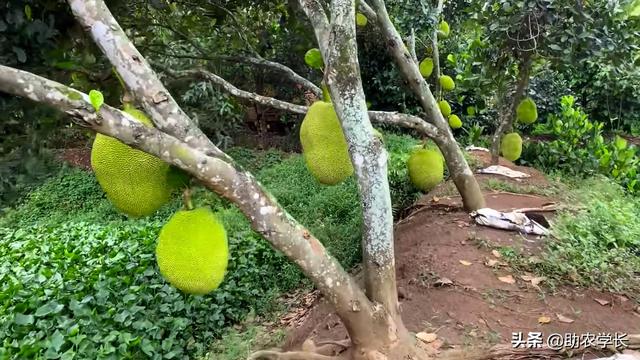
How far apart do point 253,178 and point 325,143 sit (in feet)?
1.98

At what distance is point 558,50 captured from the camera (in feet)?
12.7

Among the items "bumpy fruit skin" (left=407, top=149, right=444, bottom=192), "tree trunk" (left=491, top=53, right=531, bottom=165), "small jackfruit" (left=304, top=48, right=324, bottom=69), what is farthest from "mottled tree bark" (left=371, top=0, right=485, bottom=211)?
"tree trunk" (left=491, top=53, right=531, bottom=165)

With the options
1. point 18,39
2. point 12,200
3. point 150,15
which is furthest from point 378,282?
point 150,15

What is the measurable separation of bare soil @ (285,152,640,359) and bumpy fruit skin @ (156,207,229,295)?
98cm

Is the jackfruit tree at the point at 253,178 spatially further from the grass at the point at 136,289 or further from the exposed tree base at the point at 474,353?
the grass at the point at 136,289

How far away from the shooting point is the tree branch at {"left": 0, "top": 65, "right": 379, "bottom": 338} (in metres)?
1.30

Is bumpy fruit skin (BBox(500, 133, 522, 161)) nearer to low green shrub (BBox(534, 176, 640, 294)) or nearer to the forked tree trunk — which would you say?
low green shrub (BBox(534, 176, 640, 294))

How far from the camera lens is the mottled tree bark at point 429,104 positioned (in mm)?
3020

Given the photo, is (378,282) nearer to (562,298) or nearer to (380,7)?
(562,298)

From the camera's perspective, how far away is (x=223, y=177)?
57.7 inches

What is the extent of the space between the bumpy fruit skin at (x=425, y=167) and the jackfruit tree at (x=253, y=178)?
1.37m

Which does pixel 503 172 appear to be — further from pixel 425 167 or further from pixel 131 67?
pixel 131 67

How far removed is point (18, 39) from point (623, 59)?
404 centimetres

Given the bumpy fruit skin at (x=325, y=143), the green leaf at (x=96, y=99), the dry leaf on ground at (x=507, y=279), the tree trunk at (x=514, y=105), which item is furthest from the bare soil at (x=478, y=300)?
the tree trunk at (x=514, y=105)
